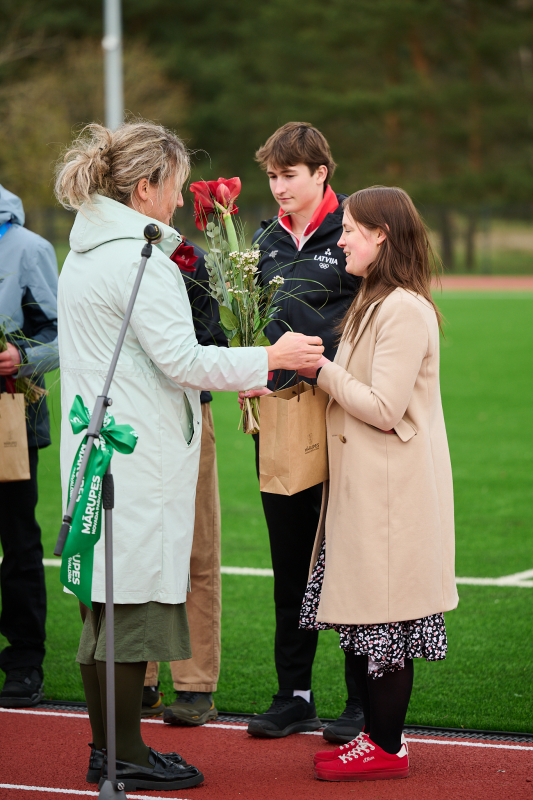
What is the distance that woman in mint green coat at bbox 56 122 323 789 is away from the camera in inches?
115

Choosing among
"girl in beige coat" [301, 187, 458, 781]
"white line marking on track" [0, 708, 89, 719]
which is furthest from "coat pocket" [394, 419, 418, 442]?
"white line marking on track" [0, 708, 89, 719]

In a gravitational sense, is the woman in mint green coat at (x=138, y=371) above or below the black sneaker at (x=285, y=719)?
above

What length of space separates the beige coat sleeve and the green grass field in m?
0.36

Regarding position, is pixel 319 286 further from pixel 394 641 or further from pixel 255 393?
pixel 394 641

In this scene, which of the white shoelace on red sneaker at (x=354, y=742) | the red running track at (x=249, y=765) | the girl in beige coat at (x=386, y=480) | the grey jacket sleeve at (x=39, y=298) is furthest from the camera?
the grey jacket sleeve at (x=39, y=298)

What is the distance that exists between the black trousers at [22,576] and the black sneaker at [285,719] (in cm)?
112

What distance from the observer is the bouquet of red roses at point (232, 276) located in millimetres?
3205

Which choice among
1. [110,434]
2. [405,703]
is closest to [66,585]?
[110,434]

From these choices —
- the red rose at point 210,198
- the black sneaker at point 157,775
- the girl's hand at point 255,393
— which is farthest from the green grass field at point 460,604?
the red rose at point 210,198

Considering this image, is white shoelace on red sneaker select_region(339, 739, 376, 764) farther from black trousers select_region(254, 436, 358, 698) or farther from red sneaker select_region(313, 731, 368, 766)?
black trousers select_region(254, 436, 358, 698)

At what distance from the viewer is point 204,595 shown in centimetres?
394

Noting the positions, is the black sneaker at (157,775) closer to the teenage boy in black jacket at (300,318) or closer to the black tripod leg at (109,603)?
the black tripod leg at (109,603)

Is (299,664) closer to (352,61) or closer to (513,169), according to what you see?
(513,169)

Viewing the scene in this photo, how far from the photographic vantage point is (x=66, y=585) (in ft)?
9.39
